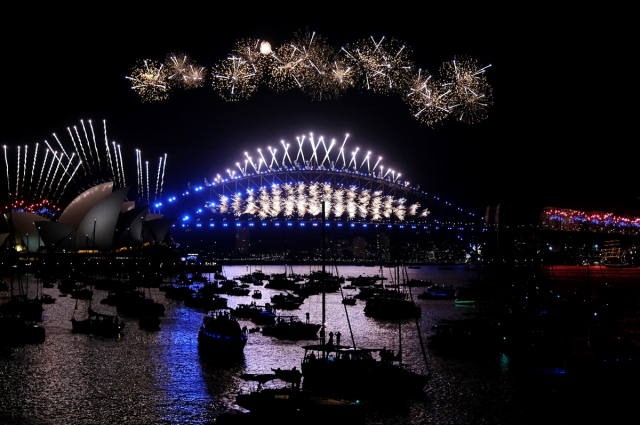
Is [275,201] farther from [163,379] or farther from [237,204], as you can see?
[163,379]

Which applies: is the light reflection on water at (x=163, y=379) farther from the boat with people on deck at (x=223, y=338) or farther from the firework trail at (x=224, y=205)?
the firework trail at (x=224, y=205)

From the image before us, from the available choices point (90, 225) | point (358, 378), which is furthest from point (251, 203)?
point (358, 378)

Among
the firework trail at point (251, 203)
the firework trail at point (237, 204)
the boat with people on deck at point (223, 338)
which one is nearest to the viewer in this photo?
the boat with people on deck at point (223, 338)

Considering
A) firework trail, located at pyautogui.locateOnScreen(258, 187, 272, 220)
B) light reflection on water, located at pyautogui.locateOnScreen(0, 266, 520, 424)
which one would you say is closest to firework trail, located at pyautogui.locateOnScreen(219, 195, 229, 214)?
firework trail, located at pyautogui.locateOnScreen(258, 187, 272, 220)

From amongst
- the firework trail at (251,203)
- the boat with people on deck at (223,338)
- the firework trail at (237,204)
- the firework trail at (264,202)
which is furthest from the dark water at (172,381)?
the firework trail at (237,204)

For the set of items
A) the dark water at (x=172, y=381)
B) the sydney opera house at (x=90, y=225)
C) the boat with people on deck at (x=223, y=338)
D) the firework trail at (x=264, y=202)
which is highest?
the firework trail at (x=264, y=202)

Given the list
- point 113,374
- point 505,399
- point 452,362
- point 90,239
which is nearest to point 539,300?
point 452,362

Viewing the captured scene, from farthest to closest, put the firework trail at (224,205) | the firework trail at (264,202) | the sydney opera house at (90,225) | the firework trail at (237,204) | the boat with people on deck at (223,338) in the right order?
the firework trail at (224,205), the firework trail at (237,204), the firework trail at (264,202), the sydney opera house at (90,225), the boat with people on deck at (223,338)
